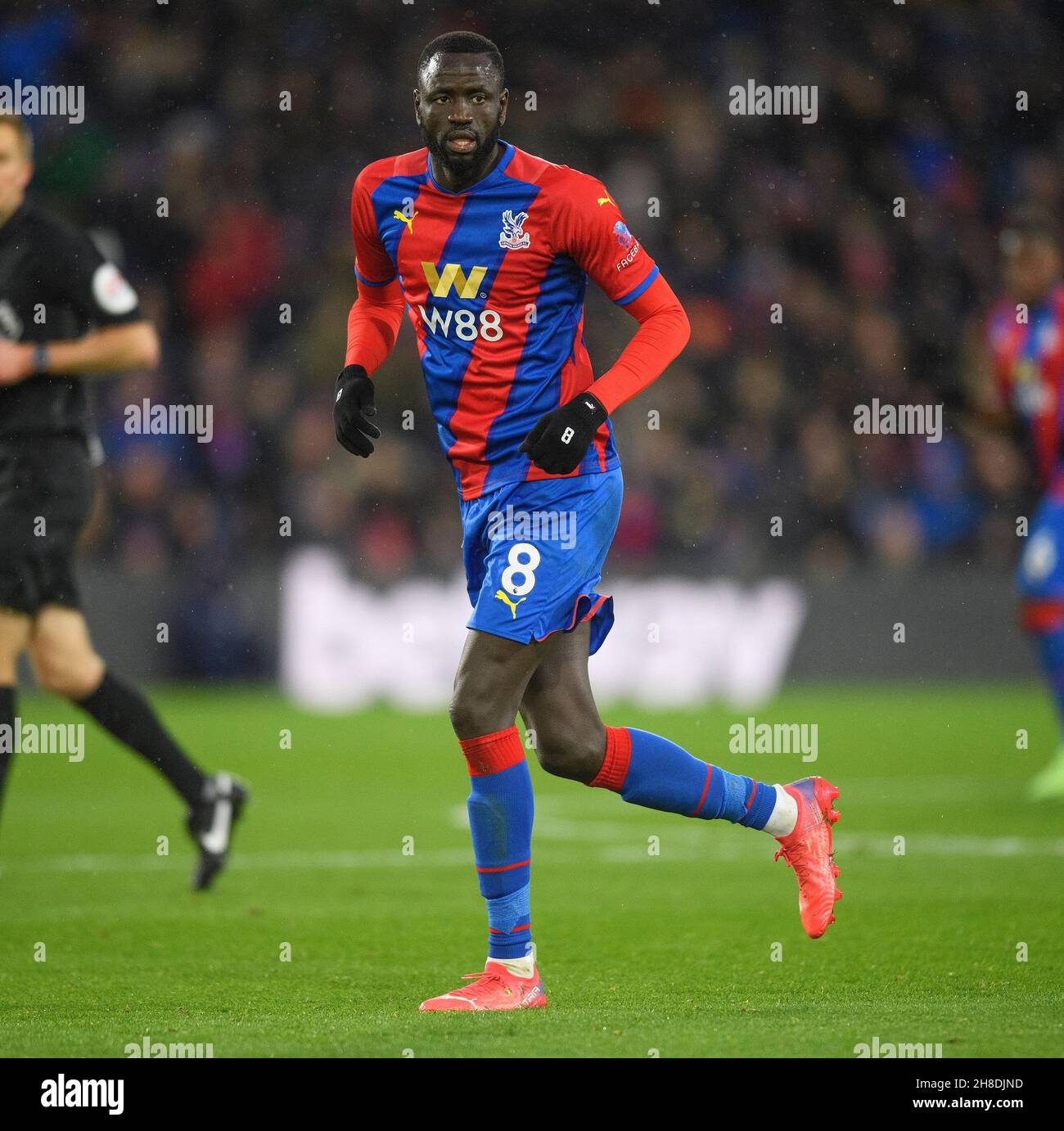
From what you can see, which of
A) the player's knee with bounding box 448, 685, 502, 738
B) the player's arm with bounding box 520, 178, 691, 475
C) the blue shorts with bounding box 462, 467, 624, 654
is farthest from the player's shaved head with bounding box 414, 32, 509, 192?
the player's knee with bounding box 448, 685, 502, 738

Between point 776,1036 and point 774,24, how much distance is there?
15181 millimetres

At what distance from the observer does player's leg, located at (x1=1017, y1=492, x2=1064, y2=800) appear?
827 centimetres

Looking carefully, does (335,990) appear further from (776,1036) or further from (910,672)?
(910,672)

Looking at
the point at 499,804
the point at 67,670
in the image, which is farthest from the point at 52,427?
the point at 499,804

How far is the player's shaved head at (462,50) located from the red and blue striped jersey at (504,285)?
220 mm

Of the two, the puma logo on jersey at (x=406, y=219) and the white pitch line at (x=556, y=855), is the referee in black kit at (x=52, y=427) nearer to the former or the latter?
the white pitch line at (x=556, y=855)

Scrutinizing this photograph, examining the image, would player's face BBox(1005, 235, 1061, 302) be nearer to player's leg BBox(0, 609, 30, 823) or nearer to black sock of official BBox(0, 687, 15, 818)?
player's leg BBox(0, 609, 30, 823)

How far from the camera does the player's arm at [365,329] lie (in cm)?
454

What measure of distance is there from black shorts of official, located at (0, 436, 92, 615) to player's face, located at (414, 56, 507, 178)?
6.88 feet

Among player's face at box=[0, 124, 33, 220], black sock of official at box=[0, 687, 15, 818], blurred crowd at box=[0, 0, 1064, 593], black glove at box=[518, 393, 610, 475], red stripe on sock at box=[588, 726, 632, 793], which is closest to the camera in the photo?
black glove at box=[518, 393, 610, 475]

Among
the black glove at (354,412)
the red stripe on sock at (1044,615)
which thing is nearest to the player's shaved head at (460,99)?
the black glove at (354,412)

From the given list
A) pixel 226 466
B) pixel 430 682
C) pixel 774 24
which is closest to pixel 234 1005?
pixel 430 682

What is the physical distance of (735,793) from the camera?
4520mm
